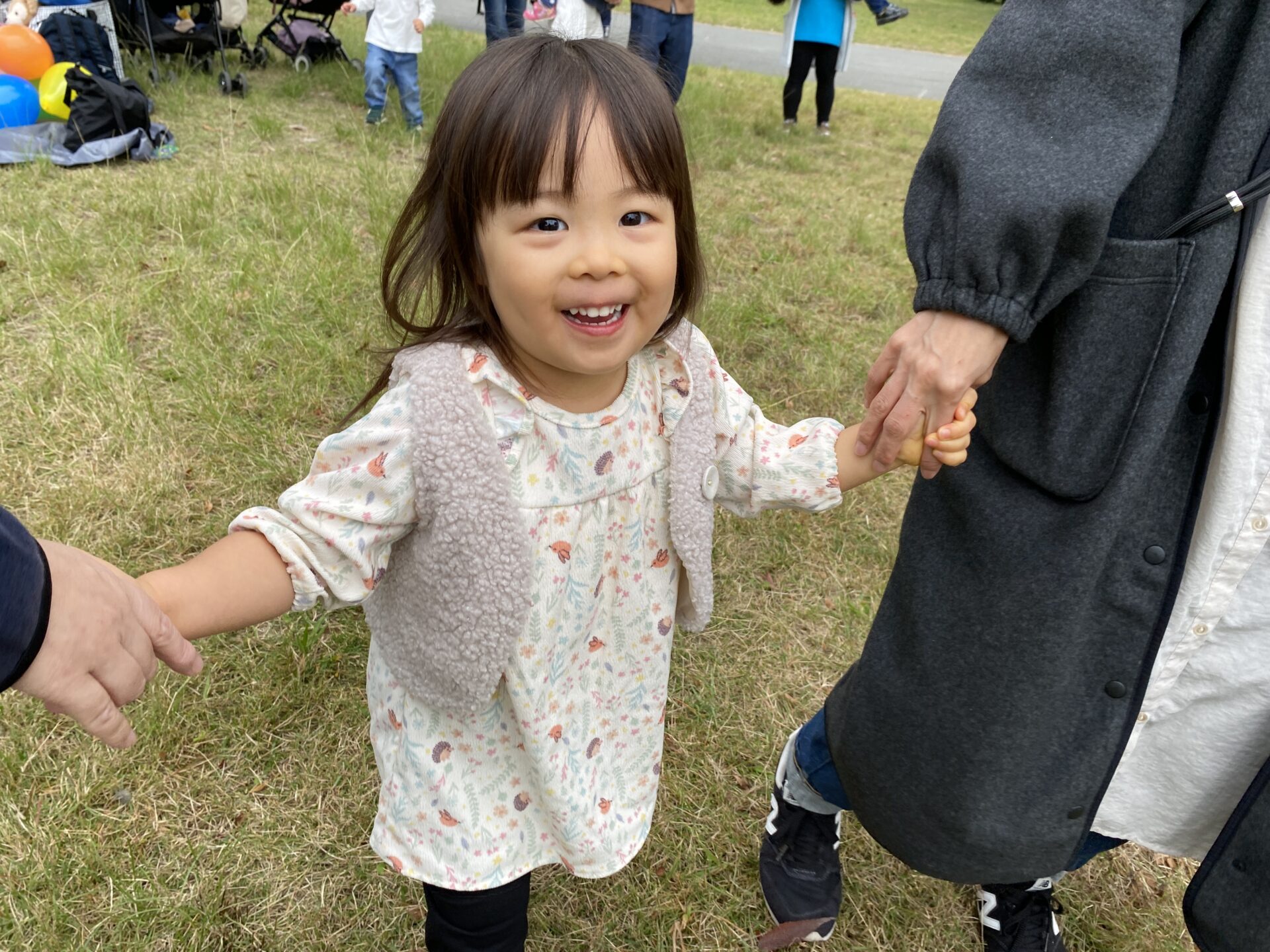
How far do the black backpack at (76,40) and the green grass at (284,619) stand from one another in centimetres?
105

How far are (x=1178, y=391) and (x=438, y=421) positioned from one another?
0.80 meters

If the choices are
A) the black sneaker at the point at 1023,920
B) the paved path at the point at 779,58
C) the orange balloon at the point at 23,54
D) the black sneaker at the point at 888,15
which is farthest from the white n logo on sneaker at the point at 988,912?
the paved path at the point at 779,58

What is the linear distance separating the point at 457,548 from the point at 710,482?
1.19 ft

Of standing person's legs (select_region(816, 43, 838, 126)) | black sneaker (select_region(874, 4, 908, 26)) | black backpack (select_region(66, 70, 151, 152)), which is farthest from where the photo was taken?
black sneaker (select_region(874, 4, 908, 26))

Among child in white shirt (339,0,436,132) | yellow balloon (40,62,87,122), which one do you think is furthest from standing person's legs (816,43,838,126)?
yellow balloon (40,62,87,122)

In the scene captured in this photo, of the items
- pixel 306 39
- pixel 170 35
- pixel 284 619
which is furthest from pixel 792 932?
pixel 306 39

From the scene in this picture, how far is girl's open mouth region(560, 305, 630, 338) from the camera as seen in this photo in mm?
1063

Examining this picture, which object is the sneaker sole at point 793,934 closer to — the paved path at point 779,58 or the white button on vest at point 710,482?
the white button on vest at point 710,482

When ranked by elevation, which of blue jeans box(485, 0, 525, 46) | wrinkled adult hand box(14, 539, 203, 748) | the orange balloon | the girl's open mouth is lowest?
the orange balloon

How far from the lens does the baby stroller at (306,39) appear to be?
6688 mm

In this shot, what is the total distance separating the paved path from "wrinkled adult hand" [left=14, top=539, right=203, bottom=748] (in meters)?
8.36

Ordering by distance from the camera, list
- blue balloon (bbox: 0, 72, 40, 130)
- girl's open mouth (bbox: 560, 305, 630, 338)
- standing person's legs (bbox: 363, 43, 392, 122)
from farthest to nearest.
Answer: standing person's legs (bbox: 363, 43, 392, 122) < blue balloon (bbox: 0, 72, 40, 130) < girl's open mouth (bbox: 560, 305, 630, 338)

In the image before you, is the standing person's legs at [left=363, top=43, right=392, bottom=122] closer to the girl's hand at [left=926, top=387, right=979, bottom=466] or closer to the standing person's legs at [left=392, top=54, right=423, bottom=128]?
the standing person's legs at [left=392, top=54, right=423, bottom=128]

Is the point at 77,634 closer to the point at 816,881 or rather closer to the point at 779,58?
the point at 816,881
